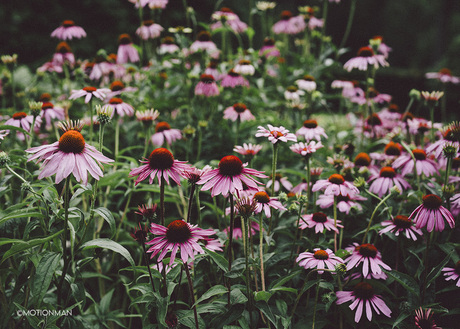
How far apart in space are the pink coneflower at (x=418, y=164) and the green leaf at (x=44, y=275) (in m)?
1.32

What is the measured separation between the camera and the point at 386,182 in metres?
1.50

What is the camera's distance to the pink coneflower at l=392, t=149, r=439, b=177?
5.01 feet

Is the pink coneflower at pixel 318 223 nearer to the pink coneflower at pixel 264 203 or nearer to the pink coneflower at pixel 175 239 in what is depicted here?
the pink coneflower at pixel 264 203

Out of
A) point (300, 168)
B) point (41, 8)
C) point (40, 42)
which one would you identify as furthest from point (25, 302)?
point (41, 8)

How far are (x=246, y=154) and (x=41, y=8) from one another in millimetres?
4443

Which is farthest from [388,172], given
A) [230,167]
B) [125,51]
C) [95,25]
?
[95,25]

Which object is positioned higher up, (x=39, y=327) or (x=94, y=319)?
(x=39, y=327)

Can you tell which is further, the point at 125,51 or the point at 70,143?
the point at 125,51

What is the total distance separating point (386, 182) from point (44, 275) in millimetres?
1256

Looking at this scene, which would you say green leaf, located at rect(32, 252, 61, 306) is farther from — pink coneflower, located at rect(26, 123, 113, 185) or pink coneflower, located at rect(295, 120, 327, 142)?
pink coneflower, located at rect(295, 120, 327, 142)

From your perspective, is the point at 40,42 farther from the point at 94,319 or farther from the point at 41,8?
the point at 94,319

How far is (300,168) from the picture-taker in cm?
202

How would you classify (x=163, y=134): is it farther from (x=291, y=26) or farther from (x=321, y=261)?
(x=291, y=26)

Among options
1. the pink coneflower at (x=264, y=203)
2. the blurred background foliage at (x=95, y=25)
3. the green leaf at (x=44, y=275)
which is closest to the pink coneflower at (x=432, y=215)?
the pink coneflower at (x=264, y=203)
